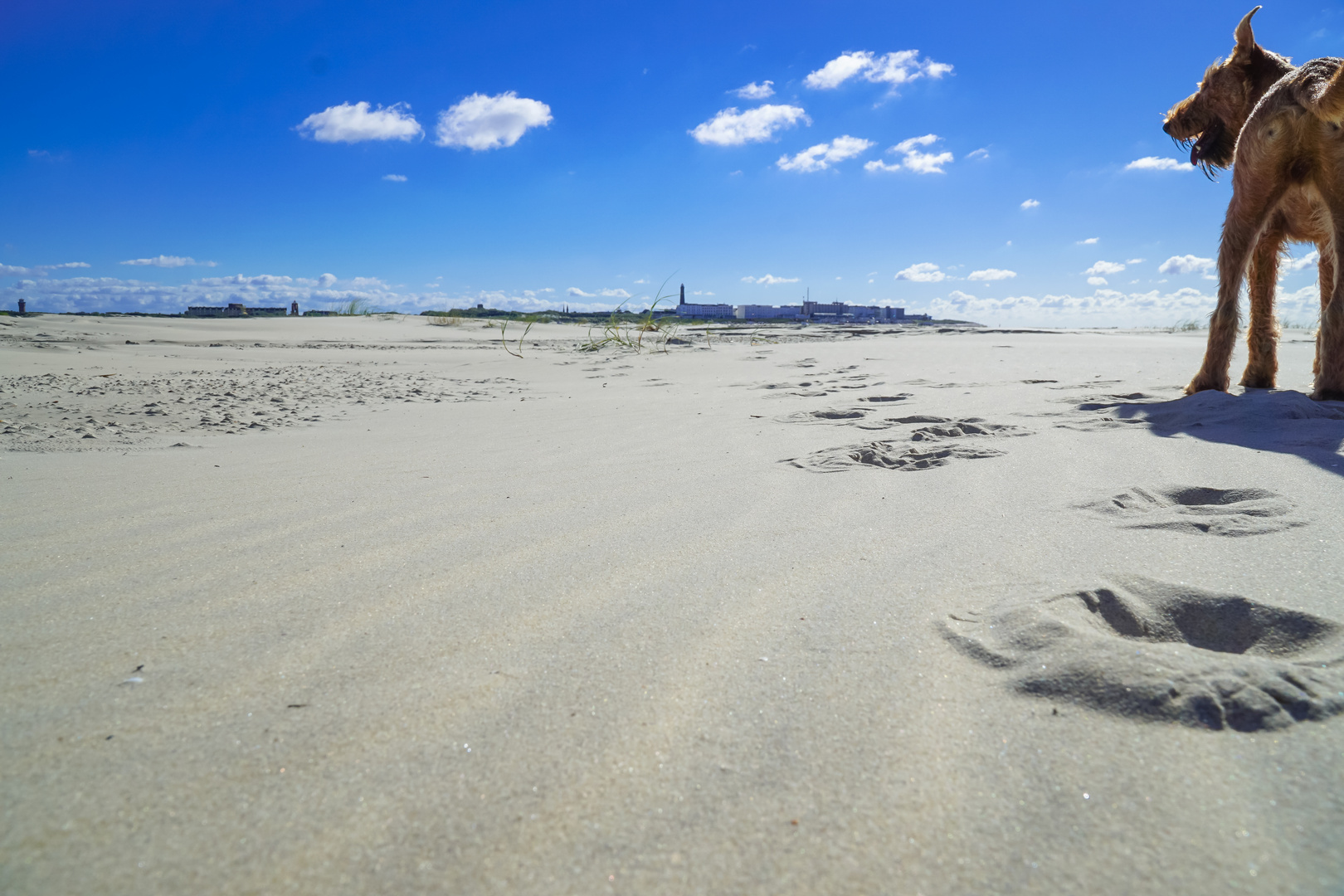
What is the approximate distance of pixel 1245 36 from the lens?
358cm

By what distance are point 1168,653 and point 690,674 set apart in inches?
29.2

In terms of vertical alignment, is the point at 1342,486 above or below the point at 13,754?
above

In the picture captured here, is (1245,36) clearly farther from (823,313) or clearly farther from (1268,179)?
(823,313)

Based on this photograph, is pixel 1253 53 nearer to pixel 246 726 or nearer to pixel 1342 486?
pixel 1342 486

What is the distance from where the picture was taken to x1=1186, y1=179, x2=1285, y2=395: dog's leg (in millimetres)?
3230

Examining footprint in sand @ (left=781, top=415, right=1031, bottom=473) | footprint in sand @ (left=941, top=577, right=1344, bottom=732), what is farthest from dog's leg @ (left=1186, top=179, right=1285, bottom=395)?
footprint in sand @ (left=941, top=577, right=1344, bottom=732)

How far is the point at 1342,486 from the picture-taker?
179cm

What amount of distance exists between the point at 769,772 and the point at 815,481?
4.89ft

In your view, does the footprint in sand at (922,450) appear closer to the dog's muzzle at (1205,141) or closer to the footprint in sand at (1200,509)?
the footprint in sand at (1200,509)

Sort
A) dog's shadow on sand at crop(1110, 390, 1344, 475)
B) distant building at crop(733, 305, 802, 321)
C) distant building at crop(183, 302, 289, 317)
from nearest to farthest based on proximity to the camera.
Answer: dog's shadow on sand at crop(1110, 390, 1344, 475), distant building at crop(183, 302, 289, 317), distant building at crop(733, 305, 802, 321)

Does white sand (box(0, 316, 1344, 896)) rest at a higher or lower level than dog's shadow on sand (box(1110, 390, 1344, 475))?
lower

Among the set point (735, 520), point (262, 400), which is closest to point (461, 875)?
point (735, 520)

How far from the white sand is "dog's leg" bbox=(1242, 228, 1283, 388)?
1501mm

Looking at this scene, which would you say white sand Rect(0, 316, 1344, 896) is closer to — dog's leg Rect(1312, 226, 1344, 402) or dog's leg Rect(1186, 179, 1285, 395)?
dog's leg Rect(1312, 226, 1344, 402)
